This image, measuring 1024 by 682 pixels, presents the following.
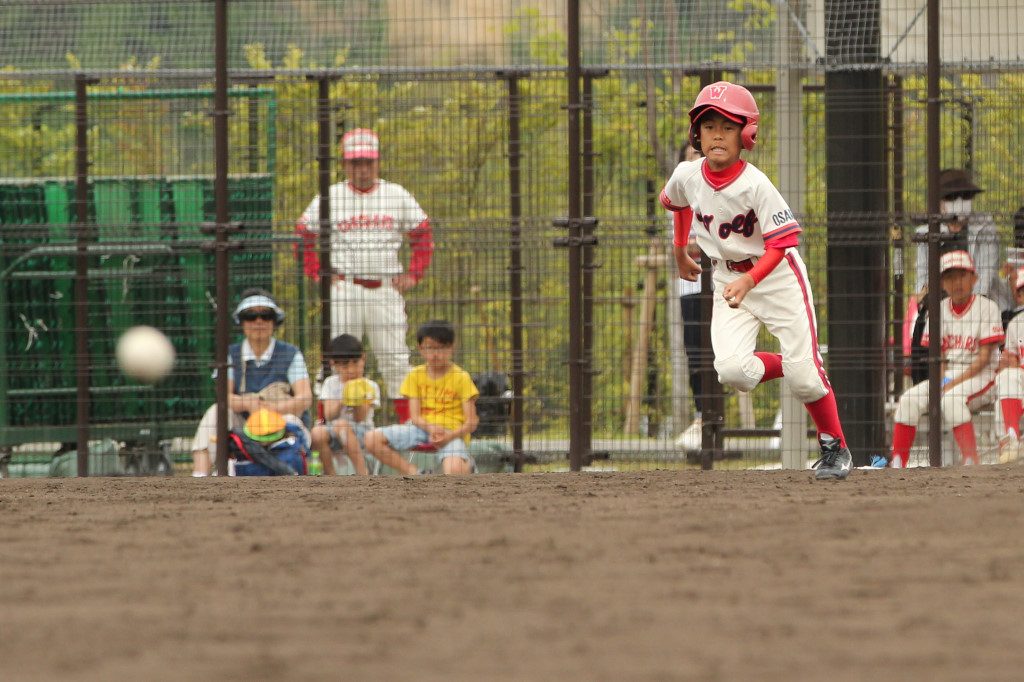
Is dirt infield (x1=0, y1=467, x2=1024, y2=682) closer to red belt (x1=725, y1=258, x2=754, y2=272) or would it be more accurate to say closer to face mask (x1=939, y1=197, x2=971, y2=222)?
red belt (x1=725, y1=258, x2=754, y2=272)

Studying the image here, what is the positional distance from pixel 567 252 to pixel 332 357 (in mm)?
1681

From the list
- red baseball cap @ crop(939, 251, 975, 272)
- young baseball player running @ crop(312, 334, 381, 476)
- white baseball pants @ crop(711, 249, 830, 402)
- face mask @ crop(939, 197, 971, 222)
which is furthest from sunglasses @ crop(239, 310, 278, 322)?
face mask @ crop(939, 197, 971, 222)

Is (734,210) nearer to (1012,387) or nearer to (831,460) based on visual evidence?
(831,460)

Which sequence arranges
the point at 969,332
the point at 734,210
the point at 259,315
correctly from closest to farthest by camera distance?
the point at 734,210 → the point at 969,332 → the point at 259,315

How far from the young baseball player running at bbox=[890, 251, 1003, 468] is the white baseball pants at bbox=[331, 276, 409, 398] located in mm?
3242

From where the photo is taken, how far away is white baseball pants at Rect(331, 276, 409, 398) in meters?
10.2

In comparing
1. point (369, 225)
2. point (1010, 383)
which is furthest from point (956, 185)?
point (369, 225)

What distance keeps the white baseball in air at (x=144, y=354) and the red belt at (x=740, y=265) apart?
13.8ft

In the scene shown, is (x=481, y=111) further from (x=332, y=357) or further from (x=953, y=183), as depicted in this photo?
(x=953, y=183)

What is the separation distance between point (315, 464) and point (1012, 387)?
A: 14.6 ft

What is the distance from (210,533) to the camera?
5785 millimetres

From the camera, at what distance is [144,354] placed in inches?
400

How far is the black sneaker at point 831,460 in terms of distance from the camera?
772 cm

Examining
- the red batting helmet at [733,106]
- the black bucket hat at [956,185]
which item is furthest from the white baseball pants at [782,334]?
the black bucket hat at [956,185]
